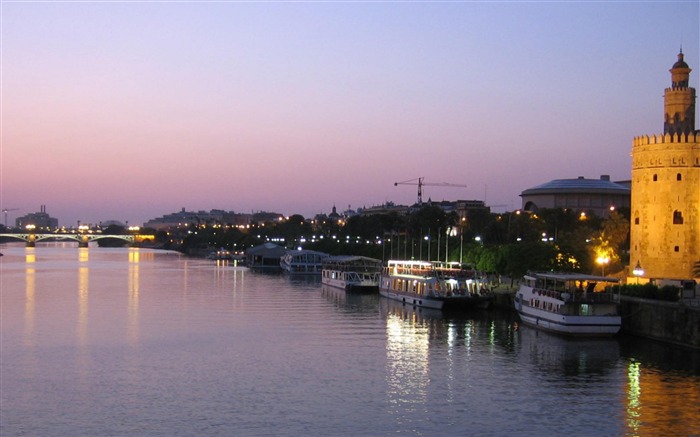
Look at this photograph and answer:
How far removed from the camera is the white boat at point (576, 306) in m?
38.5

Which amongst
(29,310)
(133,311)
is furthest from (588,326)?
(29,310)

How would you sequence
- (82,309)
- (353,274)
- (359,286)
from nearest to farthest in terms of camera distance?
(82,309), (359,286), (353,274)

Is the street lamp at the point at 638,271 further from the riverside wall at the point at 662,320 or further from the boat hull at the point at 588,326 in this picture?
the boat hull at the point at 588,326

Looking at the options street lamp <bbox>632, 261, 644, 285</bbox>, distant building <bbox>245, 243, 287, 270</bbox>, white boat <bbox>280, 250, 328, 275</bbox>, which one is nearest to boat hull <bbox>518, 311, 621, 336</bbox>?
street lamp <bbox>632, 261, 644, 285</bbox>

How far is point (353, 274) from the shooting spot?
73000 mm

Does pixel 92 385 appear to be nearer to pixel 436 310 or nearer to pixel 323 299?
pixel 436 310

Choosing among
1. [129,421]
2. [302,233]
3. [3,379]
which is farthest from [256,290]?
[302,233]

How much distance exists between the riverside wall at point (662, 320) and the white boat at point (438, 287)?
41.1 ft

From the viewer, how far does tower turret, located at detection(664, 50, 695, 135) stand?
156 feet

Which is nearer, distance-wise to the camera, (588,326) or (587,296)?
(588,326)

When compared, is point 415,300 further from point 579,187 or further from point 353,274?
point 579,187

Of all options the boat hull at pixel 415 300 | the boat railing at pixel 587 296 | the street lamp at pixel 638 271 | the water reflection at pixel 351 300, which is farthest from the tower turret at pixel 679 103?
the water reflection at pixel 351 300

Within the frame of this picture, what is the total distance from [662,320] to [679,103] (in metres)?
15.7

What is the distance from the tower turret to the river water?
13214 millimetres
